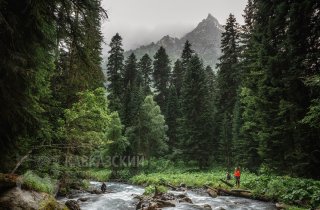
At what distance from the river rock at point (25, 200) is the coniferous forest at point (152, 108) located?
2.03 feet

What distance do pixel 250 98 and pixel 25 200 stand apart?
72.7ft

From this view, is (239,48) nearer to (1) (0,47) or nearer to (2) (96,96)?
(2) (96,96)

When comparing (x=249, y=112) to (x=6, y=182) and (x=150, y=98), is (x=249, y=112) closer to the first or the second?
(x=150, y=98)

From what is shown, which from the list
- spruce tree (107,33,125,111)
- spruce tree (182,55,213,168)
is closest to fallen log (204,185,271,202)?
spruce tree (182,55,213,168)

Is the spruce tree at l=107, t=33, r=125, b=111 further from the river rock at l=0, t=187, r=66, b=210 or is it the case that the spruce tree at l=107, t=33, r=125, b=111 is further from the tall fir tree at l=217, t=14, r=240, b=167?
the river rock at l=0, t=187, r=66, b=210

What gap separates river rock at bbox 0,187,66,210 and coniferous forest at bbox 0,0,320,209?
619mm

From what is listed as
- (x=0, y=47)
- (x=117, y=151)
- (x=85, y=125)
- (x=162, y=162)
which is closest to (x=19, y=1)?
(x=0, y=47)

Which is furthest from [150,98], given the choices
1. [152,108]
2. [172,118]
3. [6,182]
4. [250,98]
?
[6,182]

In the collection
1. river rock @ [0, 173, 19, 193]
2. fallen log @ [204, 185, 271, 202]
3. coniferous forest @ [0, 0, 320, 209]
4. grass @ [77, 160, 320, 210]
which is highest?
coniferous forest @ [0, 0, 320, 209]

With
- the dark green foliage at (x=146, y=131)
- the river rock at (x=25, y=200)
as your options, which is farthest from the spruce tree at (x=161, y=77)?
the river rock at (x=25, y=200)

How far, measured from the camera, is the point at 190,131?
43219 millimetres

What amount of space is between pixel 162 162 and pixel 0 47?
40.5 m

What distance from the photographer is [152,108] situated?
1703 inches

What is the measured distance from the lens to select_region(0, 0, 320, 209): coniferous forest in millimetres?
7367
